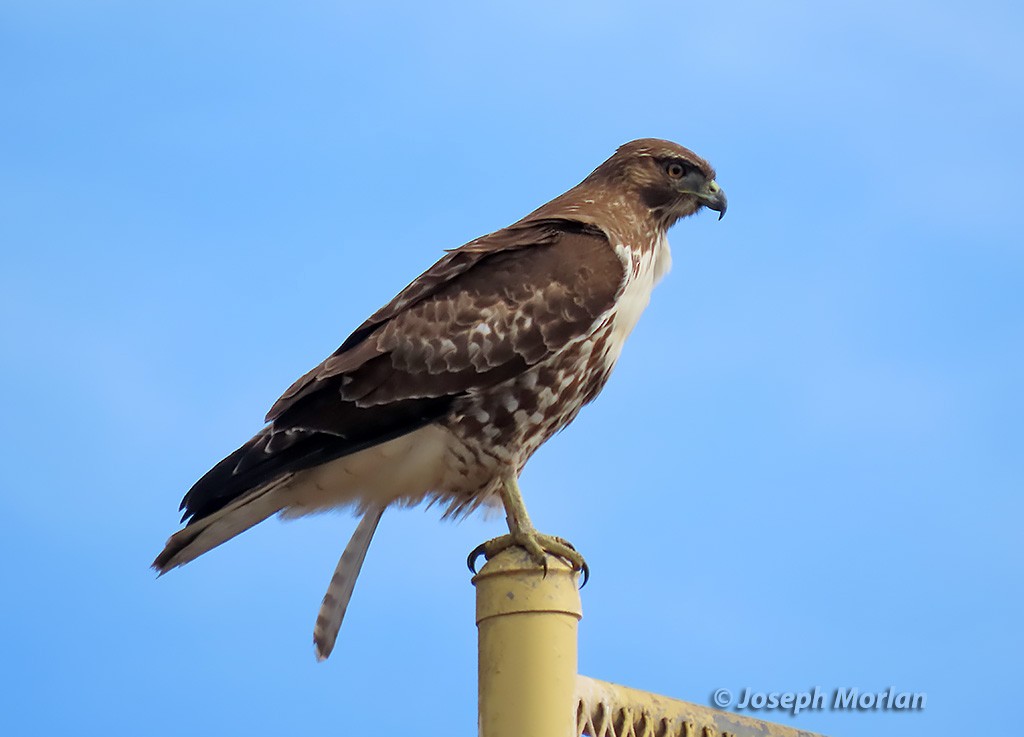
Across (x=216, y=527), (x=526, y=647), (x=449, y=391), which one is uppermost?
(x=449, y=391)

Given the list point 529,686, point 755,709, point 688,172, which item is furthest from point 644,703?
point 688,172

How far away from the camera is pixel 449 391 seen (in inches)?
213

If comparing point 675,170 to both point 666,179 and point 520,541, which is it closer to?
point 666,179

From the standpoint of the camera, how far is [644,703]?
3914 mm

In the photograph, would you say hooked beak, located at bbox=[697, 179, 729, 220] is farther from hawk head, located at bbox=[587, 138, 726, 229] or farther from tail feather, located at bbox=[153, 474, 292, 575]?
tail feather, located at bbox=[153, 474, 292, 575]

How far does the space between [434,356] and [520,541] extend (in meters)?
1.16

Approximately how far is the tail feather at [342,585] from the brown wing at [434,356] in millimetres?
670

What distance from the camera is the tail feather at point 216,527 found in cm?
539

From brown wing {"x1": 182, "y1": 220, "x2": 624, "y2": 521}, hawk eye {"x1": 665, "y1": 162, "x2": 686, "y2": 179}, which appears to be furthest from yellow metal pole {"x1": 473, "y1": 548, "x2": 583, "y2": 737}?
hawk eye {"x1": 665, "y1": 162, "x2": 686, "y2": 179}

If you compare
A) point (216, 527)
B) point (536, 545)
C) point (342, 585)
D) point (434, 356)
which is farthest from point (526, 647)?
point (342, 585)

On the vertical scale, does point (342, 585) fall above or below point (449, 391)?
below

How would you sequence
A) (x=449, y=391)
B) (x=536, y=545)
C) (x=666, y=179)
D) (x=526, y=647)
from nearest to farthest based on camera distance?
1. (x=526, y=647)
2. (x=536, y=545)
3. (x=449, y=391)
4. (x=666, y=179)

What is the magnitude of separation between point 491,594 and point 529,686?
13.3 inches

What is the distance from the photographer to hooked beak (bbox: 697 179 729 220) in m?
6.49
